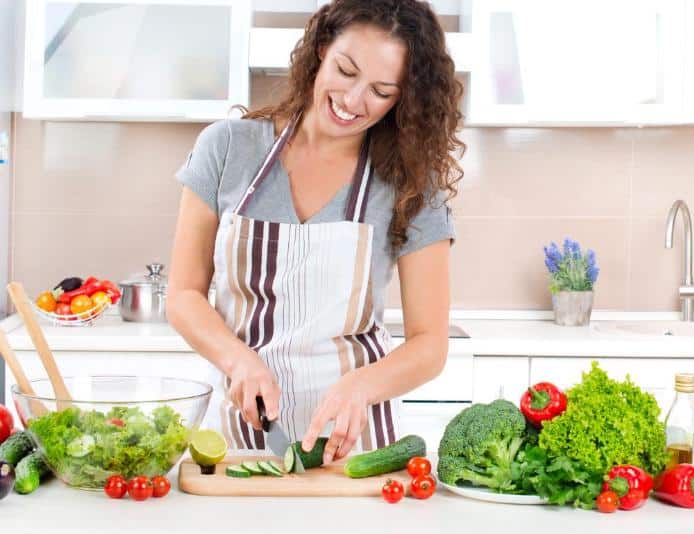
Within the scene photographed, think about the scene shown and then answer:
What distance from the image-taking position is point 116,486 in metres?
1.46

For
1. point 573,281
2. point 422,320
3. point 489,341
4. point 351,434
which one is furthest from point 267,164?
point 573,281

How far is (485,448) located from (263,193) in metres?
0.77

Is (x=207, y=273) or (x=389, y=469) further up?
(x=207, y=273)

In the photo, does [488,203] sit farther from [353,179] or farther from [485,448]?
[485,448]

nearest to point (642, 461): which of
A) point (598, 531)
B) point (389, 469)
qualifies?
point (598, 531)

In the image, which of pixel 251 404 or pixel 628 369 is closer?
pixel 251 404

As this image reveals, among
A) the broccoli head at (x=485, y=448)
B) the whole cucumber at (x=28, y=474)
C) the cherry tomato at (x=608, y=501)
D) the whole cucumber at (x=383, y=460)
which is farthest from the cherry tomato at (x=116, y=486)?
the cherry tomato at (x=608, y=501)

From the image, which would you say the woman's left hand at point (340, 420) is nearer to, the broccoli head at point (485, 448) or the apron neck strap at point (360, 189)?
the broccoli head at point (485, 448)

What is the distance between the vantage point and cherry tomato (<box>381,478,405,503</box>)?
4.86 feet

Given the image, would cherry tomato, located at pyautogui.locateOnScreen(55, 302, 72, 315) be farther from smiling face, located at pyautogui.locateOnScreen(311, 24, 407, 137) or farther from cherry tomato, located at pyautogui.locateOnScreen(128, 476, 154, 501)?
cherry tomato, located at pyautogui.locateOnScreen(128, 476, 154, 501)

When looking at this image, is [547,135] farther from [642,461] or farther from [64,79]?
[642,461]

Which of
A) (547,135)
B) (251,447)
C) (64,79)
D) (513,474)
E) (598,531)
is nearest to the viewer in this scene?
(598,531)

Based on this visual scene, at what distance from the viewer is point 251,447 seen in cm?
204

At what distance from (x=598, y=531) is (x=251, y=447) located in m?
0.84
